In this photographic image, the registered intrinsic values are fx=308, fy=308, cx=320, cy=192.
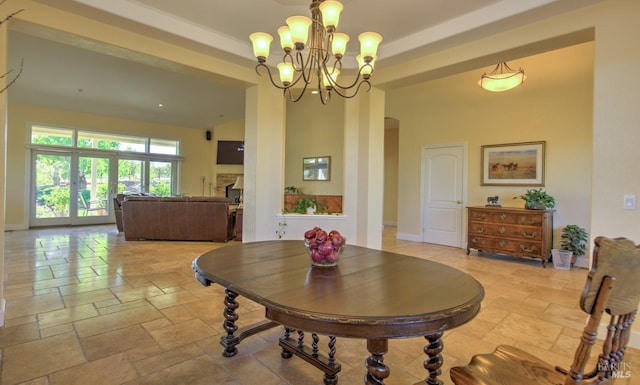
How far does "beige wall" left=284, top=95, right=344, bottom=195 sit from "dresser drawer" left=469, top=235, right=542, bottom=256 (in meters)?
2.74

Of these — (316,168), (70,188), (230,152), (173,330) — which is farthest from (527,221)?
(70,188)

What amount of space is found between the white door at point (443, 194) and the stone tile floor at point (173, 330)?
1.72m

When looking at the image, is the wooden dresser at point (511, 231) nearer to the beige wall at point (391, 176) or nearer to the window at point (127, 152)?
the beige wall at point (391, 176)

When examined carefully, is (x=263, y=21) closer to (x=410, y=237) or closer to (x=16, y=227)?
(x=410, y=237)

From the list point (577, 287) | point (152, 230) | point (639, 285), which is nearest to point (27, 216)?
point (152, 230)

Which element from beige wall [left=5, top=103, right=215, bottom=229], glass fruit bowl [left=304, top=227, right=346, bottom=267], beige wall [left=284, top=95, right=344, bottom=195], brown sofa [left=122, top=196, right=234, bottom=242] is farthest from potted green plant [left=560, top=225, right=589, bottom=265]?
beige wall [left=5, top=103, right=215, bottom=229]

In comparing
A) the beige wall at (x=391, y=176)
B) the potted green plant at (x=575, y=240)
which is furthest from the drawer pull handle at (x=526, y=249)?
the beige wall at (x=391, y=176)

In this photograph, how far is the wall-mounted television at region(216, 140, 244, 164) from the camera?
9359 mm

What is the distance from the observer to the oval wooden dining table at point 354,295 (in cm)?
104

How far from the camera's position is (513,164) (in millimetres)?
5191

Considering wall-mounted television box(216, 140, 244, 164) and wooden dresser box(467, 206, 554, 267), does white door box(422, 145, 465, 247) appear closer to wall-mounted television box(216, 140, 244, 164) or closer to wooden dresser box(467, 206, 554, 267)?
wooden dresser box(467, 206, 554, 267)

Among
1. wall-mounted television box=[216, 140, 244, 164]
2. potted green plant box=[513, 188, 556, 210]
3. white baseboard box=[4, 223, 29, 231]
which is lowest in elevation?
white baseboard box=[4, 223, 29, 231]

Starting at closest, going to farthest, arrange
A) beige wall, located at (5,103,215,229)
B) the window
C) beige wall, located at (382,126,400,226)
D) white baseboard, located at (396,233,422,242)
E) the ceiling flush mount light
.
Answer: the ceiling flush mount light < white baseboard, located at (396,233,422,242) < beige wall, located at (5,103,215,229) < the window < beige wall, located at (382,126,400,226)

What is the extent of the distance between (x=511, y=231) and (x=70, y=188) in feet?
32.1
